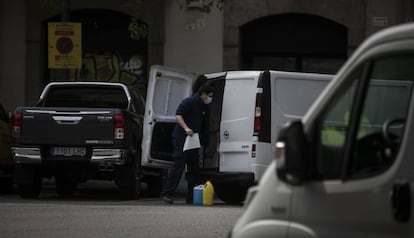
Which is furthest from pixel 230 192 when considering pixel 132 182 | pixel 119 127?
pixel 119 127

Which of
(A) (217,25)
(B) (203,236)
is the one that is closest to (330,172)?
(B) (203,236)

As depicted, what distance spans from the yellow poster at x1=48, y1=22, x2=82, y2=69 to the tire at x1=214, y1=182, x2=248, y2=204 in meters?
5.00

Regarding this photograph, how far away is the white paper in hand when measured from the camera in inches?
484

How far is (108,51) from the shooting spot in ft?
69.8

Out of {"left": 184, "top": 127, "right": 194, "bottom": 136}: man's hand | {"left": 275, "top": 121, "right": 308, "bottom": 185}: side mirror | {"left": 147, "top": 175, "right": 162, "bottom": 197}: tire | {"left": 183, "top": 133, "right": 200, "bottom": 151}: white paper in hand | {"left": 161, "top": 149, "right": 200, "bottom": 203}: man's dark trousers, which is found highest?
{"left": 275, "top": 121, "right": 308, "bottom": 185}: side mirror

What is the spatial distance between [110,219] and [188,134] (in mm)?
2549

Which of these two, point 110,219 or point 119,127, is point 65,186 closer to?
point 119,127

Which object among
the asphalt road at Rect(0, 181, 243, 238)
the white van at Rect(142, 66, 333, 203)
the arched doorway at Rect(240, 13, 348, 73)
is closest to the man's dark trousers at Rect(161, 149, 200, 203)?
the asphalt road at Rect(0, 181, 243, 238)

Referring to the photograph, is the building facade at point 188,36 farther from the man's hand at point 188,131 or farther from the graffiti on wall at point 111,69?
the man's hand at point 188,131

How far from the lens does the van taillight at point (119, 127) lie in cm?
1245

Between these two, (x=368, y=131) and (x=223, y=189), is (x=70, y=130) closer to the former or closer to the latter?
(x=223, y=189)

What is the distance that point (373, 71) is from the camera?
386 centimetres

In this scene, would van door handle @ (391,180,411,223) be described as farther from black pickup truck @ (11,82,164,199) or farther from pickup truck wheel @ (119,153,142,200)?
pickup truck wheel @ (119,153,142,200)

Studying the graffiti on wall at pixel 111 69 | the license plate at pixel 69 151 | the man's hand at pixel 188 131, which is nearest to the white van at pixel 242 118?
the man's hand at pixel 188 131
